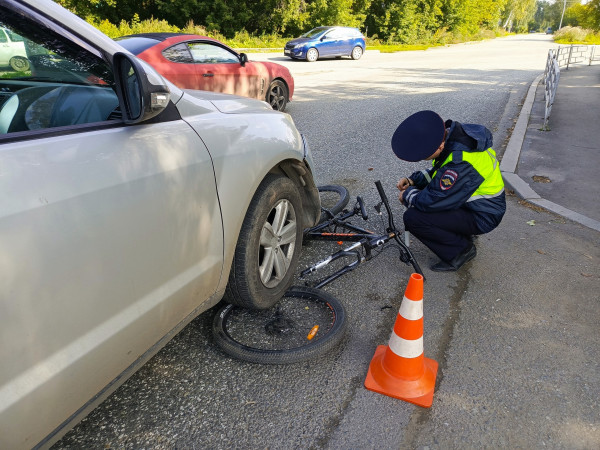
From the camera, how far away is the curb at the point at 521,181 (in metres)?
4.44

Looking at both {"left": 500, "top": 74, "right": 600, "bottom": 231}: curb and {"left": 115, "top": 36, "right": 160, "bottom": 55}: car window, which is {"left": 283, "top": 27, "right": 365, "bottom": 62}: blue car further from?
→ {"left": 115, "top": 36, "right": 160, "bottom": 55}: car window

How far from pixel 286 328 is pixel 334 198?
7.13ft

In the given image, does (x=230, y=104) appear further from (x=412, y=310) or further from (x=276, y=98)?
(x=276, y=98)

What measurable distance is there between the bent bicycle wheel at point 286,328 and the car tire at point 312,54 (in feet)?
62.2

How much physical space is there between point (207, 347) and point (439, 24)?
48053 millimetres

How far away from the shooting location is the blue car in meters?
20.2

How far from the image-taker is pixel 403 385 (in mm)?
2316

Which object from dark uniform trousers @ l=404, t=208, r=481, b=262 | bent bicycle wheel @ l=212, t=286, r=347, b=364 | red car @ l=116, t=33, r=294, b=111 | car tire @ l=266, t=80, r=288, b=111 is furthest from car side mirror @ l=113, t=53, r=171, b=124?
car tire @ l=266, t=80, r=288, b=111

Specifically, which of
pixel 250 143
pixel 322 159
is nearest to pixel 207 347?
pixel 250 143

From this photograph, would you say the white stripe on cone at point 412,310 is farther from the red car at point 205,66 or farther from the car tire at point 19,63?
the red car at point 205,66

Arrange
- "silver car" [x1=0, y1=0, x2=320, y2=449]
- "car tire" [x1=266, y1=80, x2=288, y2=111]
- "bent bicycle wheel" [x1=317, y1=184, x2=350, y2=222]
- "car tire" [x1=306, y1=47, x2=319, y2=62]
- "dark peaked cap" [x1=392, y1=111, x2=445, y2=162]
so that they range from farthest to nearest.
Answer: "car tire" [x1=306, y1=47, x2=319, y2=62]
"car tire" [x1=266, y1=80, x2=288, y2=111]
"bent bicycle wheel" [x1=317, y1=184, x2=350, y2=222]
"dark peaked cap" [x1=392, y1=111, x2=445, y2=162]
"silver car" [x1=0, y1=0, x2=320, y2=449]

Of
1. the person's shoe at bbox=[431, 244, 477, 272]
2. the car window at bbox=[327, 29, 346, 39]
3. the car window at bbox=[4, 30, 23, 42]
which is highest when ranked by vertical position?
the car window at bbox=[4, 30, 23, 42]

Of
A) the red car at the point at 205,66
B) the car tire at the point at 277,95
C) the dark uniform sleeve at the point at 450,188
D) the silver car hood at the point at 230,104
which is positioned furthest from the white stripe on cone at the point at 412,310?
the car tire at the point at 277,95

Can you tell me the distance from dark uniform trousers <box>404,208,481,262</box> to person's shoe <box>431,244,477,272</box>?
48 mm
